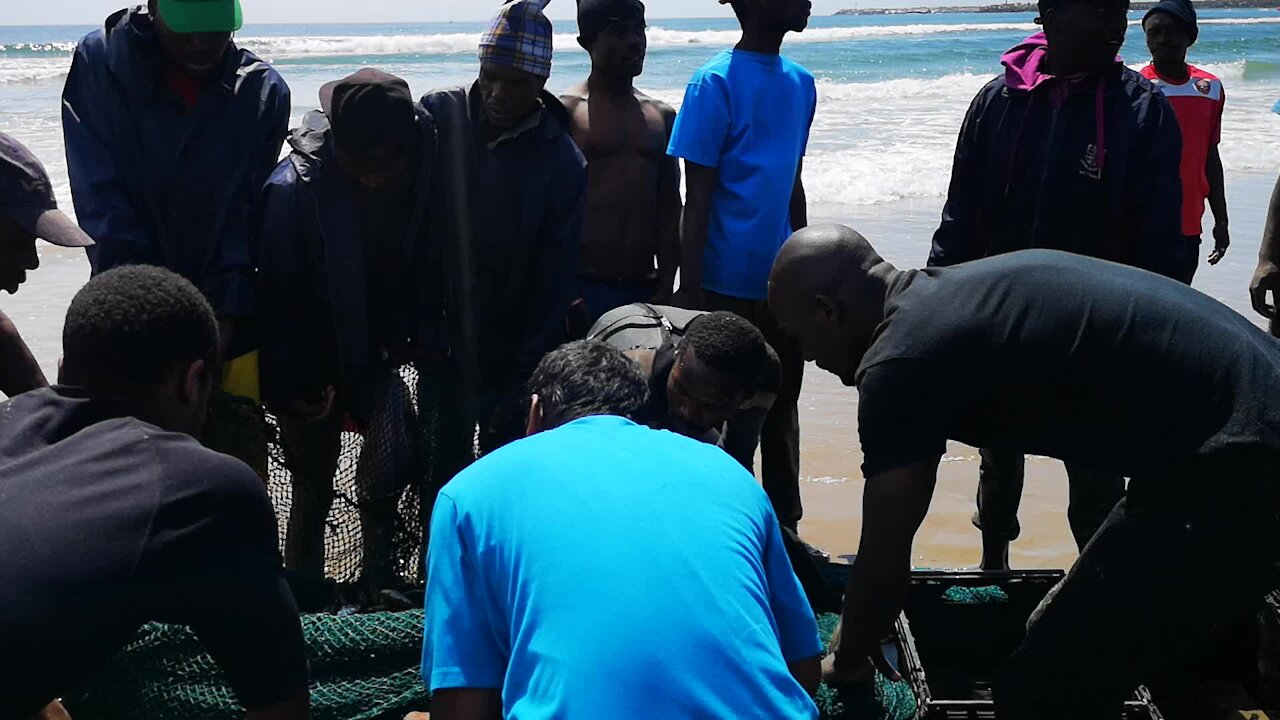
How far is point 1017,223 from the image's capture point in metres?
3.95

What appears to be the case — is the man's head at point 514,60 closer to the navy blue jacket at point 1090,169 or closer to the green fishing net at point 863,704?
the navy blue jacket at point 1090,169

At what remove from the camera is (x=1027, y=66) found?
157 inches

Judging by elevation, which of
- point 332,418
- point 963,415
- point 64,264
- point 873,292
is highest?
point 873,292

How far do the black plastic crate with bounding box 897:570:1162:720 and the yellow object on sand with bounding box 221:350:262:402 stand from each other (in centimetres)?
205

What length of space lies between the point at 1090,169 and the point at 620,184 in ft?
5.49

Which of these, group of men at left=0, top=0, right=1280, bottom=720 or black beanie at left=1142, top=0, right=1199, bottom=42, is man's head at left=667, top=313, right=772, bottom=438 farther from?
black beanie at left=1142, top=0, right=1199, bottom=42

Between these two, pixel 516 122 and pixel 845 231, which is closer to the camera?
pixel 845 231

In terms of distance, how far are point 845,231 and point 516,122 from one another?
144 centimetres

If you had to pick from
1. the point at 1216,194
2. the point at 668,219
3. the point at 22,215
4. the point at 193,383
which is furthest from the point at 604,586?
the point at 1216,194

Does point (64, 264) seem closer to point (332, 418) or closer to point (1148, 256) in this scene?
point (332, 418)

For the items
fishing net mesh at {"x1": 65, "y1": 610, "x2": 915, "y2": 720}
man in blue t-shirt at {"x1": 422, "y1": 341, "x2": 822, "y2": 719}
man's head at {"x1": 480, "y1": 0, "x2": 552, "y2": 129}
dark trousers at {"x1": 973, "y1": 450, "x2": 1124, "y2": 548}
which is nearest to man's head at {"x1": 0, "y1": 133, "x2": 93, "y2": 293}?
fishing net mesh at {"x1": 65, "y1": 610, "x2": 915, "y2": 720}

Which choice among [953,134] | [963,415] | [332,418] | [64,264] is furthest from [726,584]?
[953,134]

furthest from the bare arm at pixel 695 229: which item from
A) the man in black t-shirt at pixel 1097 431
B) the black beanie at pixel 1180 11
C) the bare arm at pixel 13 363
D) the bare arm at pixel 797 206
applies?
the black beanie at pixel 1180 11

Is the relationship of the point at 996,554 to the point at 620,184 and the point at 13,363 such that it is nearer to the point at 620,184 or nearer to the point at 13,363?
the point at 620,184
